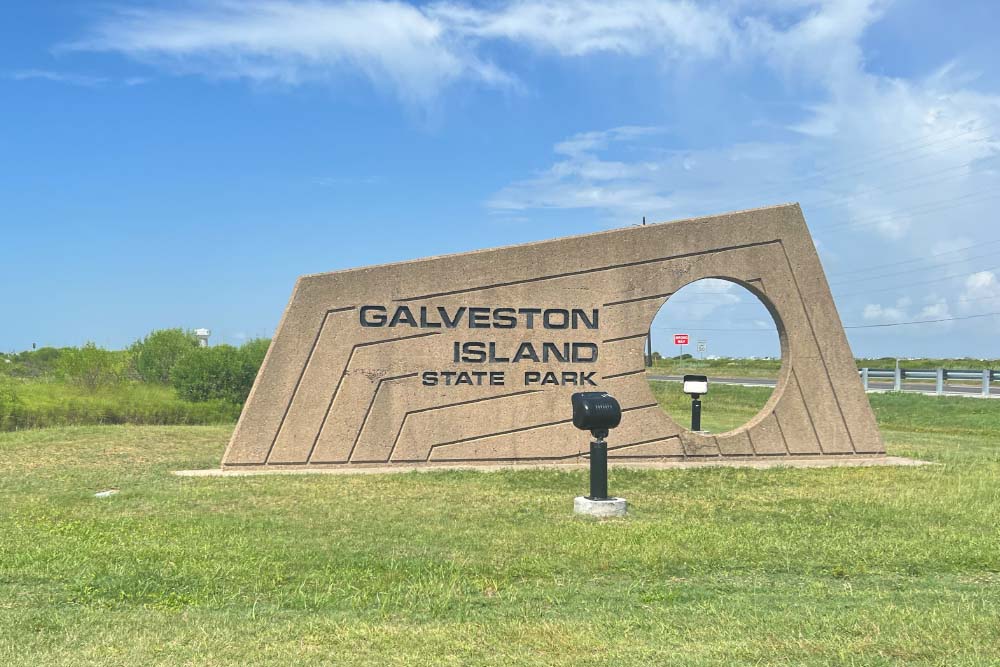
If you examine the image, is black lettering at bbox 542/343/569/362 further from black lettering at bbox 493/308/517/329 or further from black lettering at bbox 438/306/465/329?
black lettering at bbox 438/306/465/329

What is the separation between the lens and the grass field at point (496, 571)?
538cm

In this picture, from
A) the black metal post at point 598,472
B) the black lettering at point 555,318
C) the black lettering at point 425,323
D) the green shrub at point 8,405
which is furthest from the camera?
the green shrub at point 8,405

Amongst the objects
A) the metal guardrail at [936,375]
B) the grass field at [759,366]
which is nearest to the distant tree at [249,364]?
the metal guardrail at [936,375]

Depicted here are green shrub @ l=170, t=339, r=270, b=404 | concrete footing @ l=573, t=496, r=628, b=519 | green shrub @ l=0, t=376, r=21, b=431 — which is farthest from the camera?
green shrub @ l=170, t=339, r=270, b=404

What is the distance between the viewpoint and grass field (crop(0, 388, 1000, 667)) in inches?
212

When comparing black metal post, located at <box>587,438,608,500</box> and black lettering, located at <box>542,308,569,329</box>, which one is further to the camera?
black lettering, located at <box>542,308,569,329</box>

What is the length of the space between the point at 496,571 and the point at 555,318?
22.8ft

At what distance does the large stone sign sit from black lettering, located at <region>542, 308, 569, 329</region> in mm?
32

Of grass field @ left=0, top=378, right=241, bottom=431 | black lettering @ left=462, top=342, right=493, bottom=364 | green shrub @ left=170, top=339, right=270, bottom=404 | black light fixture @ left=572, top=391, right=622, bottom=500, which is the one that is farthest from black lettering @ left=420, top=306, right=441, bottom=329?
green shrub @ left=170, top=339, right=270, bottom=404

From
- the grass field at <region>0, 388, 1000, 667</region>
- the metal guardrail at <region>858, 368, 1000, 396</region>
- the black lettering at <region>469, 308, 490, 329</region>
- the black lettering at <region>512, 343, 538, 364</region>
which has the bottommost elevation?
the grass field at <region>0, 388, 1000, 667</region>

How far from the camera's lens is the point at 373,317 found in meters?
13.2

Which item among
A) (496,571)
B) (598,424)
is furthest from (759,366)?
(496,571)

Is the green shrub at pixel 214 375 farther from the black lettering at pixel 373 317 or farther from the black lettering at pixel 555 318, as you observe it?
the black lettering at pixel 555 318

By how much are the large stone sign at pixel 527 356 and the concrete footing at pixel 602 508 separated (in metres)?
4.01
